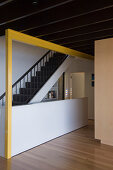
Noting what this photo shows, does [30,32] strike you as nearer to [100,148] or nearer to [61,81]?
[100,148]

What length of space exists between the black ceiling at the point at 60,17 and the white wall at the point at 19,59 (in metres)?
1.37

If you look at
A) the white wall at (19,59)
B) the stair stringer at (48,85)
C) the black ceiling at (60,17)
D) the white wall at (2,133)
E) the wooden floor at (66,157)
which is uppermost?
the black ceiling at (60,17)

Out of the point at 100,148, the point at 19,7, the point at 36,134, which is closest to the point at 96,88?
the point at 100,148

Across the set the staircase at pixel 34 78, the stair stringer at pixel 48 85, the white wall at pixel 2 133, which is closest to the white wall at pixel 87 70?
the staircase at pixel 34 78

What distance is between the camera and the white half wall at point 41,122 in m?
3.75

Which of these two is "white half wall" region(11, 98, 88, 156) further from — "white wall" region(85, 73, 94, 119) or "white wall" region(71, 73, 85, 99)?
"white wall" region(71, 73, 85, 99)

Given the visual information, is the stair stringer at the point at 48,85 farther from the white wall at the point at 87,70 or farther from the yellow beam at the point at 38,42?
the white wall at the point at 87,70

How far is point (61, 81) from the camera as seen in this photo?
8.44m

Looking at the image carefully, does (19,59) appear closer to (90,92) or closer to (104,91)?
(104,91)

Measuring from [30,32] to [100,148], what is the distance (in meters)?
3.50

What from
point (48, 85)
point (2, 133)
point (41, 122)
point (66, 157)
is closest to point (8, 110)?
point (2, 133)

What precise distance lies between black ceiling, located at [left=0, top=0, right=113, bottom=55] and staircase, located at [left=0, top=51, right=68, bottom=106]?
1847 mm

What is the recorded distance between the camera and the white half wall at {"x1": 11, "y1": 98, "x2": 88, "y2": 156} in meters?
3.75

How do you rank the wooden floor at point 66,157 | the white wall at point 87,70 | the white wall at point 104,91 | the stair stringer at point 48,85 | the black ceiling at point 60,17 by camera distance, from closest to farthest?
the black ceiling at point 60,17
the wooden floor at point 66,157
the white wall at point 104,91
the stair stringer at point 48,85
the white wall at point 87,70
